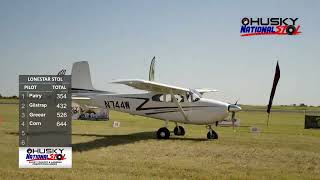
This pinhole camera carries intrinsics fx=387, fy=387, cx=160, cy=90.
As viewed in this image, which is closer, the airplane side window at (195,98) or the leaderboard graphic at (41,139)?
the leaderboard graphic at (41,139)

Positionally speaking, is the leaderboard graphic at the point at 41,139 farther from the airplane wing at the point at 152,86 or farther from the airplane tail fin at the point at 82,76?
the airplane tail fin at the point at 82,76

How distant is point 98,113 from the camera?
3988 centimetres

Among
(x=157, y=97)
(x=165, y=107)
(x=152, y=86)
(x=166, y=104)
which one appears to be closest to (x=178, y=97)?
(x=166, y=104)

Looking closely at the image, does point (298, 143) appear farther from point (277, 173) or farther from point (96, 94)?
Answer: point (96, 94)

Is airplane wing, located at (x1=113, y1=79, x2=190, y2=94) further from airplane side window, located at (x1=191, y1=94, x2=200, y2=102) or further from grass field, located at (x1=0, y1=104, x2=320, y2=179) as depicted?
grass field, located at (x1=0, y1=104, x2=320, y2=179)

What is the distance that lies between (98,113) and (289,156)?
27.6 meters

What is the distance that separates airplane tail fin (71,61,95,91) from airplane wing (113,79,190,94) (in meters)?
5.41

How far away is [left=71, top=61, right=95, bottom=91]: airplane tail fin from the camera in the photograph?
975 inches

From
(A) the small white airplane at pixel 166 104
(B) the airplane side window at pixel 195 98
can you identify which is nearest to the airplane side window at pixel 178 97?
(A) the small white airplane at pixel 166 104

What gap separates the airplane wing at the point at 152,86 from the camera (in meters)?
18.7

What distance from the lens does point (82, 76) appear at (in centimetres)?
2489

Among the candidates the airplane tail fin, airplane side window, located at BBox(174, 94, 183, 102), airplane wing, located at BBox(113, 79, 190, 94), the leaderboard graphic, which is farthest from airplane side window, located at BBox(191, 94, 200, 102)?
the airplane tail fin

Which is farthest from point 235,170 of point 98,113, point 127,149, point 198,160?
point 98,113

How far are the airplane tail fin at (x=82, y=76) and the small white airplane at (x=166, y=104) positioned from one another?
80 centimetres
